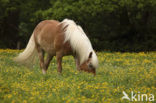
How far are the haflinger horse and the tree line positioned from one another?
10444 mm

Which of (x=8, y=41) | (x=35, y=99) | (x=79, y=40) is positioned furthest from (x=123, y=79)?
(x=8, y=41)

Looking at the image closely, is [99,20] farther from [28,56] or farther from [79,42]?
[79,42]

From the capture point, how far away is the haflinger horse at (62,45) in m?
10.4

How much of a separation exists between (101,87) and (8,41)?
21.2 m

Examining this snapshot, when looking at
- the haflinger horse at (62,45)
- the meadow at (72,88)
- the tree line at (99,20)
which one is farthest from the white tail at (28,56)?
the tree line at (99,20)

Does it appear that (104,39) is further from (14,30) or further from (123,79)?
(123,79)

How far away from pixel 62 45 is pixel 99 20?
17377 mm

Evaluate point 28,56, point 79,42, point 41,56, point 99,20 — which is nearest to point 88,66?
point 79,42

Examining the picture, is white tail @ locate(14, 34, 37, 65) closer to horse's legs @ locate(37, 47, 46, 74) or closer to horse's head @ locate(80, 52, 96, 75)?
horse's legs @ locate(37, 47, 46, 74)

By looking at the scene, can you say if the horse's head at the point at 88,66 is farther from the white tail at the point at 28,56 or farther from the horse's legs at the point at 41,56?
the white tail at the point at 28,56

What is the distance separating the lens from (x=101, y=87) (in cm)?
841

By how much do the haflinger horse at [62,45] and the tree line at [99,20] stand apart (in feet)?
34.3

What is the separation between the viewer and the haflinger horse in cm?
1040

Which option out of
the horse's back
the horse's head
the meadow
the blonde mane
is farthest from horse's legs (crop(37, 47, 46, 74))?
the horse's head
